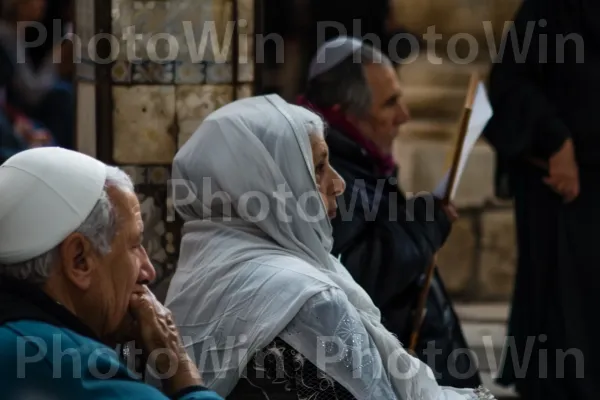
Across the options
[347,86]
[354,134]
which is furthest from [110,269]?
[347,86]

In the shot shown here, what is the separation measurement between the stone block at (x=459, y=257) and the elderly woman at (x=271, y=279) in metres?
4.25

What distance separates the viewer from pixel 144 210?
14.1ft

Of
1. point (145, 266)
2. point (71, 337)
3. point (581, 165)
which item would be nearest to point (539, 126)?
point (581, 165)

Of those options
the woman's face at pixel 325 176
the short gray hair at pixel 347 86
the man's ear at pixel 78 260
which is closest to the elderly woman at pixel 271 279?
the woman's face at pixel 325 176

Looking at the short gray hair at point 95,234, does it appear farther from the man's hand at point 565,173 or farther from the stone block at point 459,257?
the stone block at point 459,257

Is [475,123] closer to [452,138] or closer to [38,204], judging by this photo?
[38,204]

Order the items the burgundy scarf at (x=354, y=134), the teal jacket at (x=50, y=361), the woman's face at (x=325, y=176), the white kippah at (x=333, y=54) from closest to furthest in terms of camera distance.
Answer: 1. the teal jacket at (x=50, y=361)
2. the woman's face at (x=325, y=176)
3. the burgundy scarf at (x=354, y=134)
4. the white kippah at (x=333, y=54)

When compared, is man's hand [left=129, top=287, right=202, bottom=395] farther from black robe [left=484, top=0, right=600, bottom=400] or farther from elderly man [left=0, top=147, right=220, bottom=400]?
black robe [left=484, top=0, right=600, bottom=400]

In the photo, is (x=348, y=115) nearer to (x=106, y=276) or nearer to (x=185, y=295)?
(x=185, y=295)

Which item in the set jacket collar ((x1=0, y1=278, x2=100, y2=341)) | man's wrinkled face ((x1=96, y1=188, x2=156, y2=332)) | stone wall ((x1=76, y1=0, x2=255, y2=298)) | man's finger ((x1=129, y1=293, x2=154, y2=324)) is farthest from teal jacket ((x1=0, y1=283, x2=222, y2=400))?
stone wall ((x1=76, y1=0, x2=255, y2=298))

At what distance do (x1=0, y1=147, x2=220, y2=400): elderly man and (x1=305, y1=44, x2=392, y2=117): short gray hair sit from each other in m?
1.87

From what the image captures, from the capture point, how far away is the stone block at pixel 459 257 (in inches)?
307

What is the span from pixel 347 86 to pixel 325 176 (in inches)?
47.7

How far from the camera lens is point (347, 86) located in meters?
4.73
